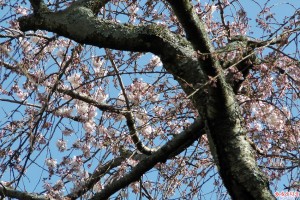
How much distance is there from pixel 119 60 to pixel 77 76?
0.33 m

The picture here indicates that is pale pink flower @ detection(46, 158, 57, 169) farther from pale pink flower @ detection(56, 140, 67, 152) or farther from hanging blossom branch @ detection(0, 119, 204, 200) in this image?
hanging blossom branch @ detection(0, 119, 204, 200)

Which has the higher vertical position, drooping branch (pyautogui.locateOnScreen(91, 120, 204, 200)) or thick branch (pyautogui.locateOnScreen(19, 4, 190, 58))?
thick branch (pyautogui.locateOnScreen(19, 4, 190, 58))

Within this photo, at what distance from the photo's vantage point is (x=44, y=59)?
13.2ft

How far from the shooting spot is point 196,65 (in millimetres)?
2465

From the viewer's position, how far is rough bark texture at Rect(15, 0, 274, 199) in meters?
2.24

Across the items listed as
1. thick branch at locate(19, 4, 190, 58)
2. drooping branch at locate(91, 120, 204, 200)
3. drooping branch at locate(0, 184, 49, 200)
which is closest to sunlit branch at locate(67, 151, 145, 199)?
drooping branch at locate(0, 184, 49, 200)

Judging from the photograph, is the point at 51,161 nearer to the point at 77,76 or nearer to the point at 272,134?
the point at 77,76

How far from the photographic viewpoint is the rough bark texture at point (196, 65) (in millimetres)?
2244

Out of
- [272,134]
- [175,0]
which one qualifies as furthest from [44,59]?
[175,0]

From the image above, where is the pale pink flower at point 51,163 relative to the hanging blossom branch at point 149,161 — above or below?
above

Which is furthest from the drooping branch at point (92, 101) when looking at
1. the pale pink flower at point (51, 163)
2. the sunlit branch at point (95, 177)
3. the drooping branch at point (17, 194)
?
the drooping branch at point (17, 194)

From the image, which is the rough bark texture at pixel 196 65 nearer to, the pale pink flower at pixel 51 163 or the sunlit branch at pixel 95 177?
the sunlit branch at pixel 95 177

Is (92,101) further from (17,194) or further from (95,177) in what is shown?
(17,194)

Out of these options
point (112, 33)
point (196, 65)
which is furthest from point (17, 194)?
point (196, 65)
